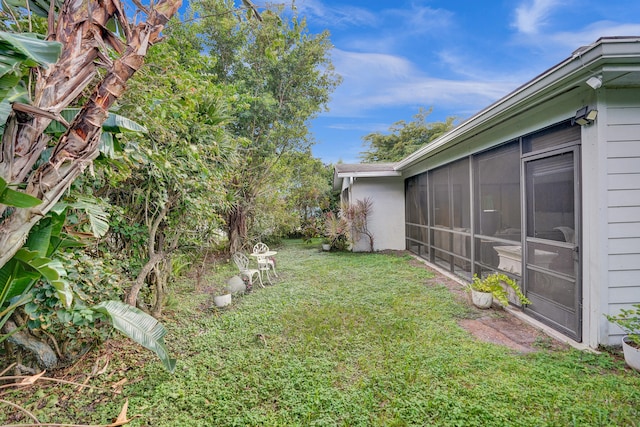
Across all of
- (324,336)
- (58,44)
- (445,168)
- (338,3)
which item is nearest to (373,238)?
(445,168)

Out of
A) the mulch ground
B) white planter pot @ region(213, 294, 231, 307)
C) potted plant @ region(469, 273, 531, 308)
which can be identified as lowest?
the mulch ground

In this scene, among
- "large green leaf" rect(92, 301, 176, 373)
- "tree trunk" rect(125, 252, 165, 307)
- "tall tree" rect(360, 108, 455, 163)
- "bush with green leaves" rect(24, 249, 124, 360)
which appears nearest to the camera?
"large green leaf" rect(92, 301, 176, 373)

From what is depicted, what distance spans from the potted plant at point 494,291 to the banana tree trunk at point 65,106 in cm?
508

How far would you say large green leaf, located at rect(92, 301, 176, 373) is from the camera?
2.07m

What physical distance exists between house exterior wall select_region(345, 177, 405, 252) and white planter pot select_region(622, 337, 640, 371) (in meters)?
7.15

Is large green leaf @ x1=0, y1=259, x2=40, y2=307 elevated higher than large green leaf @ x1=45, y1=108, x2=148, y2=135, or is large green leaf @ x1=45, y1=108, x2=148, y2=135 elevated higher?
large green leaf @ x1=45, y1=108, x2=148, y2=135

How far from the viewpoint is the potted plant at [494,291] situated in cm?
393

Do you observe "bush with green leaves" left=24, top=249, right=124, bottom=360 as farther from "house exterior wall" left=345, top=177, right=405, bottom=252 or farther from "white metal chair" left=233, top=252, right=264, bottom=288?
"house exterior wall" left=345, top=177, right=405, bottom=252

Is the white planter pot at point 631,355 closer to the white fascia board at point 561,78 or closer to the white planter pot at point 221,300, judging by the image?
the white fascia board at point 561,78

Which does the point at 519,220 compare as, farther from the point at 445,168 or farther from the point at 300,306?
the point at 300,306

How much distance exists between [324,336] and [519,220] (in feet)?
11.2

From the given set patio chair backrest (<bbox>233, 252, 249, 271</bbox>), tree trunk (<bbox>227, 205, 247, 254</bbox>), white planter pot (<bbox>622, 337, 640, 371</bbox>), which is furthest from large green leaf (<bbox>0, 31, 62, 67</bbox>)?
tree trunk (<bbox>227, 205, 247, 254</bbox>)

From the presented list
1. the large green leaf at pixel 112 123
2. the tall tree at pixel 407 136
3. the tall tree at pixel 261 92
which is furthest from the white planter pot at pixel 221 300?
the tall tree at pixel 407 136

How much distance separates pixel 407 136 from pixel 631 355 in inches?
809
